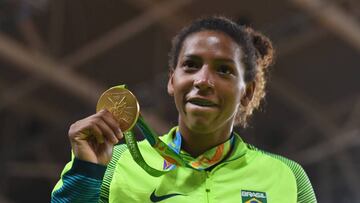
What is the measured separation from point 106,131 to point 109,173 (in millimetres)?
323

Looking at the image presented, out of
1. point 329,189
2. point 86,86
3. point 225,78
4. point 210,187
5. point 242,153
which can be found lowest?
point 210,187

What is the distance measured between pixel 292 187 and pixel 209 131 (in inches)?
12.2

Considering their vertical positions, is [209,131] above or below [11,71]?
below

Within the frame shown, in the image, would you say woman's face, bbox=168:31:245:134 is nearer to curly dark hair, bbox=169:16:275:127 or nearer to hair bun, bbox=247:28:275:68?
curly dark hair, bbox=169:16:275:127

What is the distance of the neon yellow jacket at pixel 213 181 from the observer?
184 cm

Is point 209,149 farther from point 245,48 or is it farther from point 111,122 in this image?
point 111,122

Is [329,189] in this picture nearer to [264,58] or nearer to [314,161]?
[314,161]

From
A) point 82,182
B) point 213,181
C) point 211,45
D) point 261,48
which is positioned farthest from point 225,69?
point 82,182

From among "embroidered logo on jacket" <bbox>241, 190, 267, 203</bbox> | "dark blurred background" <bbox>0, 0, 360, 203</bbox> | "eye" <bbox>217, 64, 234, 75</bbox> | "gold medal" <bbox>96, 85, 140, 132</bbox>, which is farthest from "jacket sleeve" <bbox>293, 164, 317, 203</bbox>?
"dark blurred background" <bbox>0, 0, 360, 203</bbox>

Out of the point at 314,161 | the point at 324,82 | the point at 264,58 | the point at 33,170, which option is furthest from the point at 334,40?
the point at 264,58

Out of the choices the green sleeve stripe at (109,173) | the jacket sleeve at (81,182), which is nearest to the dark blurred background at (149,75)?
the green sleeve stripe at (109,173)

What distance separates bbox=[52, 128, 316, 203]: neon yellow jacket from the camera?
1.84 m

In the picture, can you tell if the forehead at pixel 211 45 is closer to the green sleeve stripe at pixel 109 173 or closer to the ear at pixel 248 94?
the ear at pixel 248 94

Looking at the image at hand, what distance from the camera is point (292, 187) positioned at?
6.60 feet
